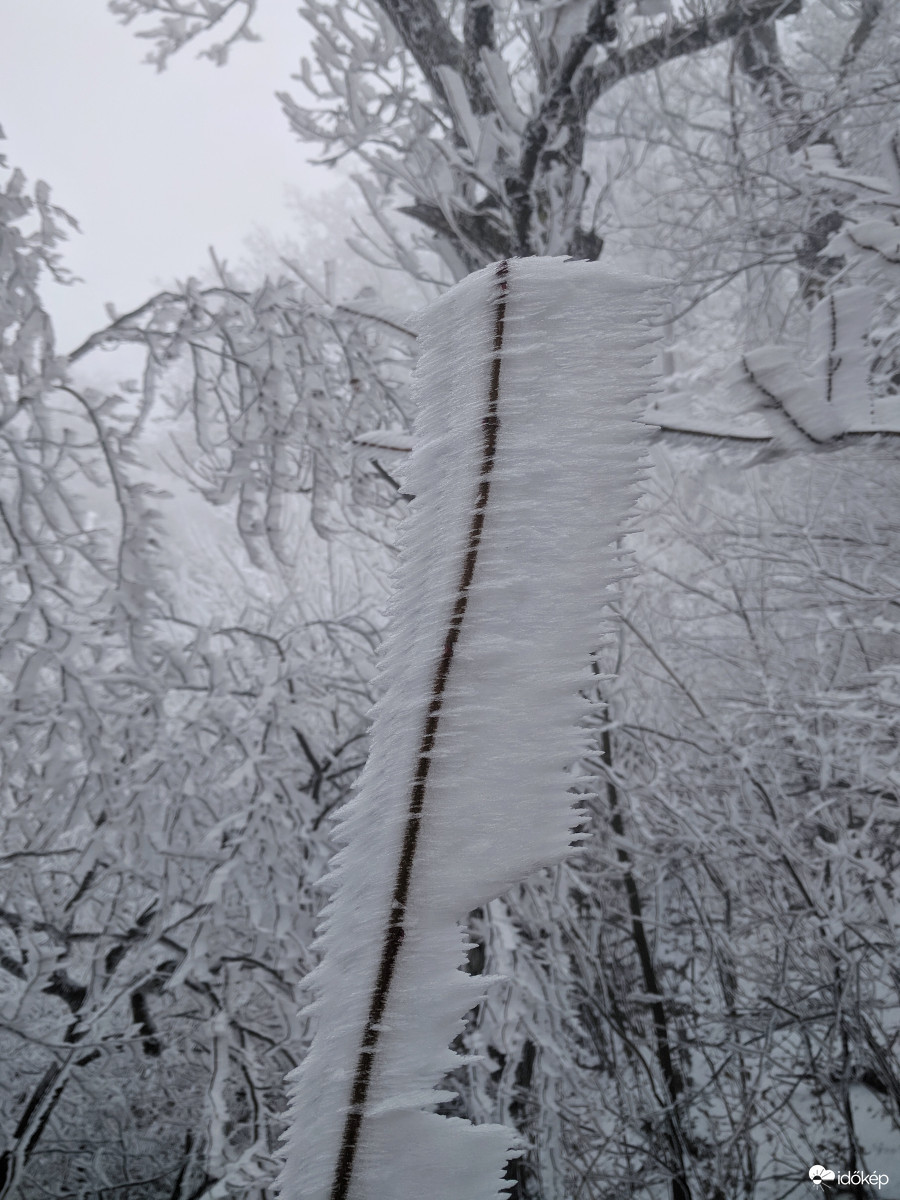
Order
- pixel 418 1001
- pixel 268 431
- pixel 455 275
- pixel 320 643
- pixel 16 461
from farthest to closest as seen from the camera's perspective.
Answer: pixel 320 643 → pixel 455 275 → pixel 268 431 → pixel 16 461 → pixel 418 1001

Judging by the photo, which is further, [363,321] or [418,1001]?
[363,321]

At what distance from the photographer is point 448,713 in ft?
1.28

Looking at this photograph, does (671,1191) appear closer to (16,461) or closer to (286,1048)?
(286,1048)

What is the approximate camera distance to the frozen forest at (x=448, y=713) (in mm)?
396

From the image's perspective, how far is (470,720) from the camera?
392 mm

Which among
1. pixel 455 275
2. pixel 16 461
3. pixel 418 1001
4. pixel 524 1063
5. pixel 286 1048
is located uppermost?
pixel 455 275

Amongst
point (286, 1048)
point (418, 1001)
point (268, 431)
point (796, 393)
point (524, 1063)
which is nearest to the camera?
point (418, 1001)

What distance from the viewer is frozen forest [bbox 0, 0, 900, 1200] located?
0.40 meters

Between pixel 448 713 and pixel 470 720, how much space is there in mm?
12

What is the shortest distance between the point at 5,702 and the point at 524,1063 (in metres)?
2.17

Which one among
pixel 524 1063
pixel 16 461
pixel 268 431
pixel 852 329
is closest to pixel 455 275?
pixel 268 431

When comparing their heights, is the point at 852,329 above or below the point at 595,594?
above

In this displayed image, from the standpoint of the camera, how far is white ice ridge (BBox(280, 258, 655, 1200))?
1.27 feet

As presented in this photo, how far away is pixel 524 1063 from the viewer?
2672mm
